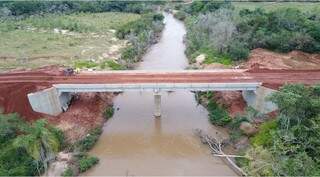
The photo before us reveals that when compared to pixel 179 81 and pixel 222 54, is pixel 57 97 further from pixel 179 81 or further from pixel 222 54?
pixel 222 54

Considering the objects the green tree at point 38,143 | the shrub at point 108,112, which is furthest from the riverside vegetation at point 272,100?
the green tree at point 38,143

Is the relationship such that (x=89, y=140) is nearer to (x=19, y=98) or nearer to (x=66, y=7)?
(x=19, y=98)

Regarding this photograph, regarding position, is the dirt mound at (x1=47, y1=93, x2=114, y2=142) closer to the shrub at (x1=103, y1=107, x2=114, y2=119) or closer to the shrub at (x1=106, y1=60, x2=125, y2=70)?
the shrub at (x1=103, y1=107, x2=114, y2=119)

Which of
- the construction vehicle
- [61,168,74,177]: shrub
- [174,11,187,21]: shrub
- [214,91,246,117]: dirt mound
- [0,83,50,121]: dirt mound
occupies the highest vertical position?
[174,11,187,21]: shrub

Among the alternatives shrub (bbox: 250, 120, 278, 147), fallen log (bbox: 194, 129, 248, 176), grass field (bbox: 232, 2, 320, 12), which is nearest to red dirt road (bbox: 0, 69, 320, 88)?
shrub (bbox: 250, 120, 278, 147)

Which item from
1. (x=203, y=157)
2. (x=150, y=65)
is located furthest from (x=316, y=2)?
(x=203, y=157)

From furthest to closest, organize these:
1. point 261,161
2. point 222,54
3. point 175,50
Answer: point 175,50 < point 222,54 < point 261,161

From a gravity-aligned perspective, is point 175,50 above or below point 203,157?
above
